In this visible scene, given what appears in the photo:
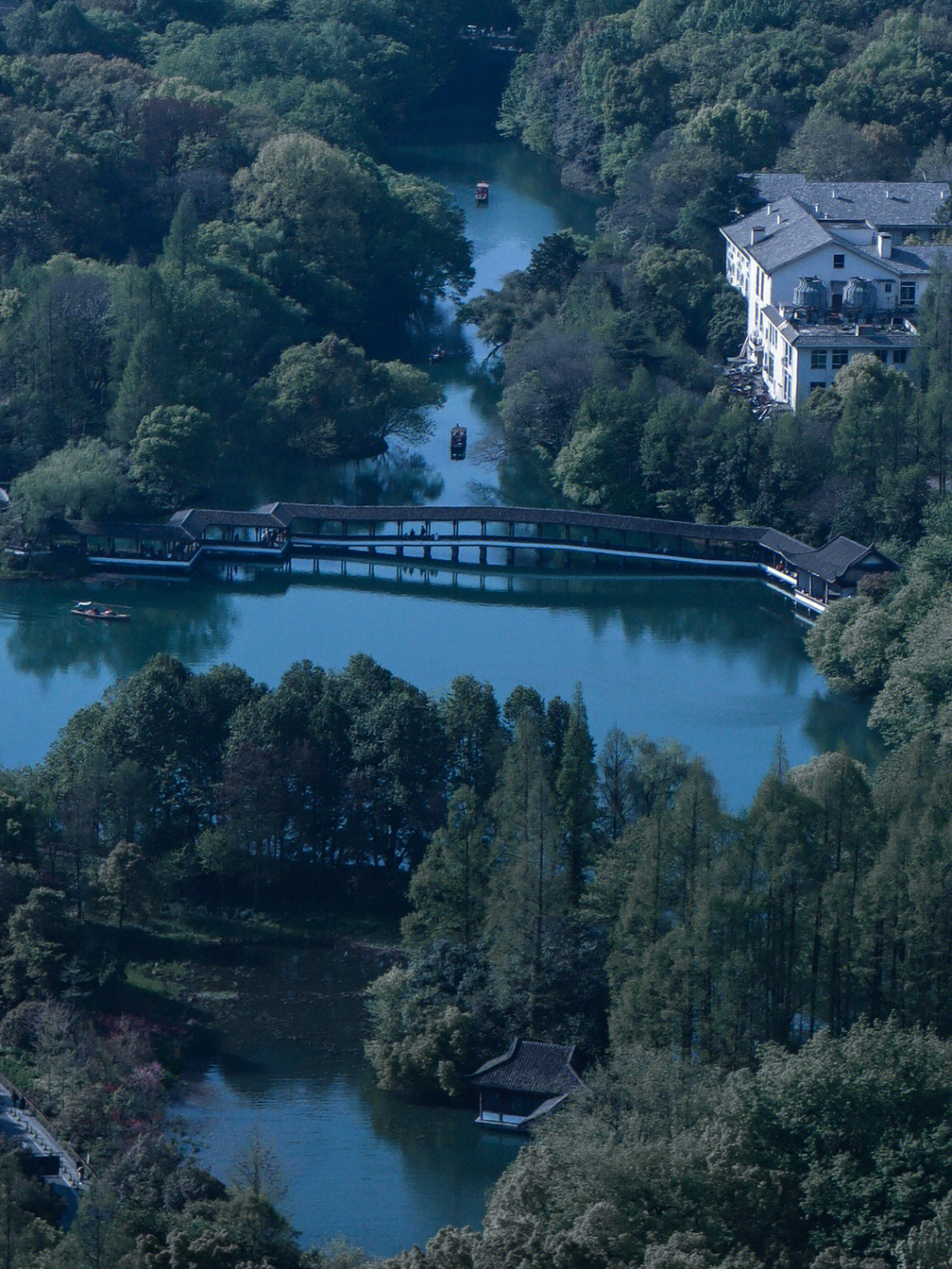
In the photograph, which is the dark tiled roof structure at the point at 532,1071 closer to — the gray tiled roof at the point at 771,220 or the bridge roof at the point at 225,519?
the bridge roof at the point at 225,519

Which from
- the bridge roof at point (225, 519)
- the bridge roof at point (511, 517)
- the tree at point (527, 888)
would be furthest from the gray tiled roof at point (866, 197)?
the tree at point (527, 888)

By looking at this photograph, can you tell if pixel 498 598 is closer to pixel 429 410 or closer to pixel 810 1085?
pixel 429 410

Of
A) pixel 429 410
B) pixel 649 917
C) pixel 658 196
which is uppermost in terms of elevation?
pixel 658 196

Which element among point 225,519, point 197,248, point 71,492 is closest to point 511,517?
point 225,519

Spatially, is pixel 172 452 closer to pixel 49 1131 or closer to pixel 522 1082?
pixel 522 1082

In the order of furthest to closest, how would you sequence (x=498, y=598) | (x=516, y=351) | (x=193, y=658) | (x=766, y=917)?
(x=516, y=351) < (x=498, y=598) < (x=193, y=658) < (x=766, y=917)

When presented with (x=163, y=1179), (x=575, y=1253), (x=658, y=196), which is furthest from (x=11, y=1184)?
(x=658, y=196)
